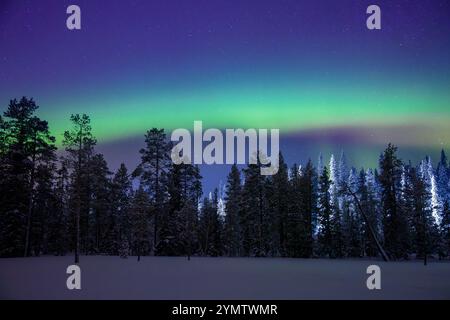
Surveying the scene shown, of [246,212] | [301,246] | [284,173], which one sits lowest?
[301,246]

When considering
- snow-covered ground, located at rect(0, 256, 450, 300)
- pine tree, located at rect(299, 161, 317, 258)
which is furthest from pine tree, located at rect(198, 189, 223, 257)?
snow-covered ground, located at rect(0, 256, 450, 300)

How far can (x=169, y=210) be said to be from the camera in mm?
41375

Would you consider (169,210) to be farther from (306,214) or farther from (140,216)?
(306,214)

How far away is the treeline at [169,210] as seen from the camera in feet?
120

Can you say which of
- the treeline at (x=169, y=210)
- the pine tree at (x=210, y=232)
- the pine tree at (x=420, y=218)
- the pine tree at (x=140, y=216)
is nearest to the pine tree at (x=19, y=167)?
the treeline at (x=169, y=210)

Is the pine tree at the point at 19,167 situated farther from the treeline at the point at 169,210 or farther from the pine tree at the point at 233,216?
the pine tree at the point at 233,216

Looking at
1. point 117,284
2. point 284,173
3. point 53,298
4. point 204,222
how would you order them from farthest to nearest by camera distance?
point 204,222 < point 284,173 < point 117,284 < point 53,298

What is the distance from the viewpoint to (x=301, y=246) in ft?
151

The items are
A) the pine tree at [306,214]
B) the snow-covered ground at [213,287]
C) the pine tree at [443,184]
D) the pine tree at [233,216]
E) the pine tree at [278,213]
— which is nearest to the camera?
the snow-covered ground at [213,287]

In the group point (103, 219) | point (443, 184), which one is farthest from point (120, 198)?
point (443, 184)
